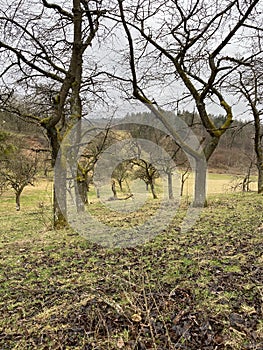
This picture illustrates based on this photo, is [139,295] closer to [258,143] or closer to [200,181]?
[200,181]

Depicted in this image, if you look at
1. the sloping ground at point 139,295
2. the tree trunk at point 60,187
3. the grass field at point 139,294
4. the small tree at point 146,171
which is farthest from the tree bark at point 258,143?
the tree trunk at point 60,187

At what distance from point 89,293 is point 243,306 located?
62.2 inches

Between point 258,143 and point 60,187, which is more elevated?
point 258,143

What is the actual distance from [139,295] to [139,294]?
1 cm

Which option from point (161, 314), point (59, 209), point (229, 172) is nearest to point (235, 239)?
point (161, 314)

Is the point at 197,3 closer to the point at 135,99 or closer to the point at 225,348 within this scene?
the point at 135,99

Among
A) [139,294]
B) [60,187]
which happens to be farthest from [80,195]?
[139,294]

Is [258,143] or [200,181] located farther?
[258,143]

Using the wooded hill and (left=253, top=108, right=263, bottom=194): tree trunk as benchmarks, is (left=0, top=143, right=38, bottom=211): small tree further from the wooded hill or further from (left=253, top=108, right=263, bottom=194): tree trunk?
(left=253, top=108, right=263, bottom=194): tree trunk

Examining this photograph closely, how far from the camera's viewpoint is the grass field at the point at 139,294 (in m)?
2.35

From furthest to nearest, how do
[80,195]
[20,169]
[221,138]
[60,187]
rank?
[20,169] < [221,138] < [80,195] < [60,187]

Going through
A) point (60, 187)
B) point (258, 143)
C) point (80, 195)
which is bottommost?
point (80, 195)

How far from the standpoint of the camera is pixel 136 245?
15.9 ft

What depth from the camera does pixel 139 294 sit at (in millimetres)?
2984
